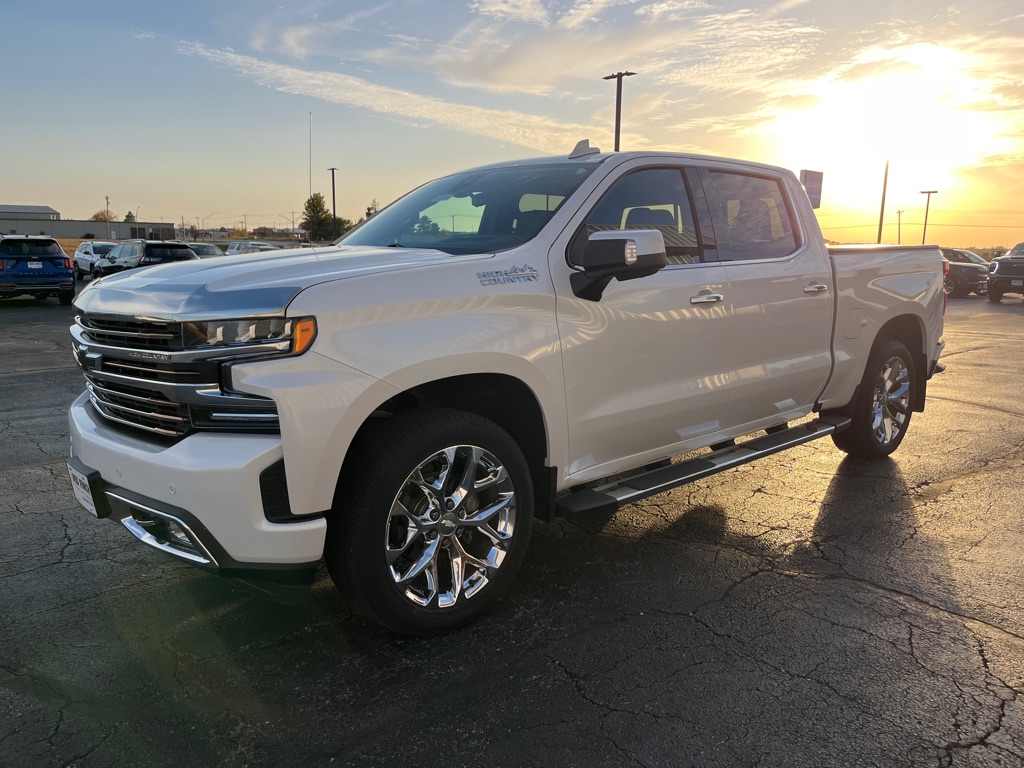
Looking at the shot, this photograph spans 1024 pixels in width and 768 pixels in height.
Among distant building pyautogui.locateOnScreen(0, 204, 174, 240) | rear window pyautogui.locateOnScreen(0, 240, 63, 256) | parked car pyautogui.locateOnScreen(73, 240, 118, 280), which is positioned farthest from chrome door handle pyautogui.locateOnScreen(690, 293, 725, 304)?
distant building pyautogui.locateOnScreen(0, 204, 174, 240)

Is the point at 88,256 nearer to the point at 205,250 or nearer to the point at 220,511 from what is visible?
the point at 205,250

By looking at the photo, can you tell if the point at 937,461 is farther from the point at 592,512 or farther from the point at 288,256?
the point at 288,256

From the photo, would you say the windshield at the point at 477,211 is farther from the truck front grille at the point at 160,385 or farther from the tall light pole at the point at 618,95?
the tall light pole at the point at 618,95

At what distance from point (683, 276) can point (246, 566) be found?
253 centimetres

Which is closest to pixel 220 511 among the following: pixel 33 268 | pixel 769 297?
pixel 769 297


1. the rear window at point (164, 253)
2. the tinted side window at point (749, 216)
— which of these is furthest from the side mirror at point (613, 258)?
the rear window at point (164, 253)

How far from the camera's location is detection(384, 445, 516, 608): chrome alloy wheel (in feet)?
9.94

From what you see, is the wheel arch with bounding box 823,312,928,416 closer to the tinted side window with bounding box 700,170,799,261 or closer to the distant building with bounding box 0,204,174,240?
the tinted side window with bounding box 700,170,799,261

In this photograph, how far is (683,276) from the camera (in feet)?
13.0

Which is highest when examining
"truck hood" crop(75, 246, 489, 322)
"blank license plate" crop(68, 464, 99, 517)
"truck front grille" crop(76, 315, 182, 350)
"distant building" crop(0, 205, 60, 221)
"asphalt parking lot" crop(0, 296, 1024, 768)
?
"distant building" crop(0, 205, 60, 221)

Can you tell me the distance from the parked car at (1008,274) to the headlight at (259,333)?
26.6 m

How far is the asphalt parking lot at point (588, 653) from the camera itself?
2.52 m

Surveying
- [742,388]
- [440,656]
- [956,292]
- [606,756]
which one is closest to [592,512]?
[440,656]

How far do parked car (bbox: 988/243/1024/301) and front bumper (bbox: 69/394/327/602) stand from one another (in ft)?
87.5
